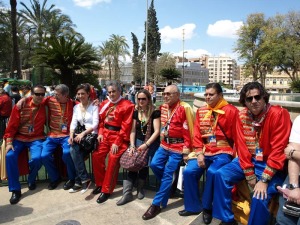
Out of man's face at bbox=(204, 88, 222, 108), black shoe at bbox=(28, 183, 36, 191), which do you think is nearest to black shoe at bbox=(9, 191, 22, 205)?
black shoe at bbox=(28, 183, 36, 191)

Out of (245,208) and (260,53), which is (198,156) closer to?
(245,208)

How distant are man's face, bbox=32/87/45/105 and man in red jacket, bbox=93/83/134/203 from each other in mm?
1056

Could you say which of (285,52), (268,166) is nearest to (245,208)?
(268,166)

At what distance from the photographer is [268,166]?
292 cm

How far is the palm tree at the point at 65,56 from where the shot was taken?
30.7 ft

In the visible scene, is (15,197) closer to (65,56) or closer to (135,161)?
(135,161)

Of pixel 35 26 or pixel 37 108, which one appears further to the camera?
pixel 35 26

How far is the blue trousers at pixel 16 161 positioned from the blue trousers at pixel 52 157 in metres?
0.10

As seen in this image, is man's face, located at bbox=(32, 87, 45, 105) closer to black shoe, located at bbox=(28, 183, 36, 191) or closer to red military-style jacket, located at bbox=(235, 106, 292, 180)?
black shoe, located at bbox=(28, 183, 36, 191)

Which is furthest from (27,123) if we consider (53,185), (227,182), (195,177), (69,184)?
(227,182)

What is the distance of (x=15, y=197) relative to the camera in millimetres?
4215

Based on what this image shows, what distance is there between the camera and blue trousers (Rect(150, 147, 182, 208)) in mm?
3721

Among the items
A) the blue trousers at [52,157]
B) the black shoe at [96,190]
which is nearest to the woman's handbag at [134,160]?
the black shoe at [96,190]

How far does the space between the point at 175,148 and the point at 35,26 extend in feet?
120
